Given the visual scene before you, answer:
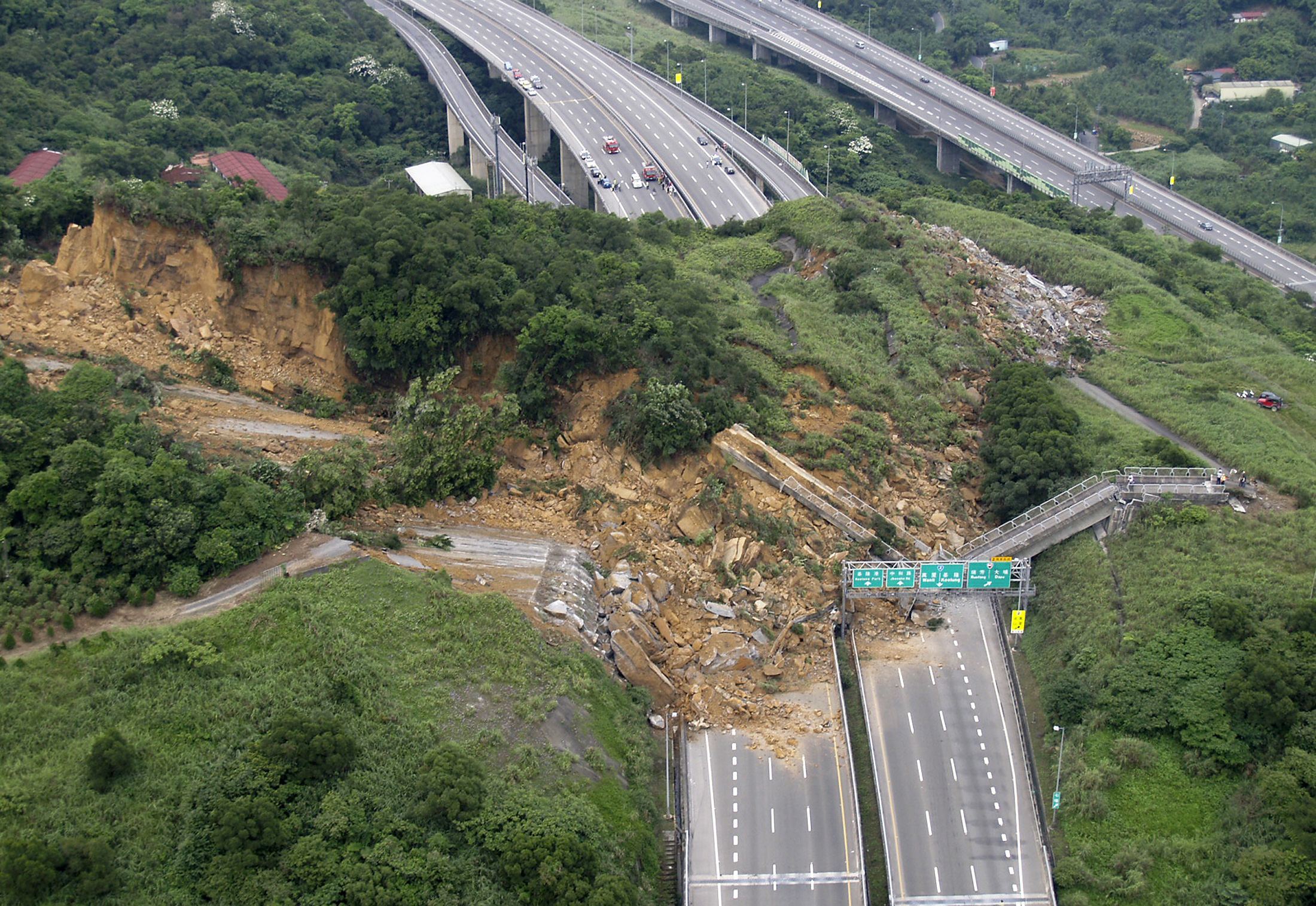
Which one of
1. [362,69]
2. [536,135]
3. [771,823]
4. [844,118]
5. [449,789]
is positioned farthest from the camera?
[844,118]

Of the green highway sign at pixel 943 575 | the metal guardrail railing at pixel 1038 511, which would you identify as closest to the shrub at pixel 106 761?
the green highway sign at pixel 943 575

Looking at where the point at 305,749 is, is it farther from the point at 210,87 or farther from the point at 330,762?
the point at 210,87

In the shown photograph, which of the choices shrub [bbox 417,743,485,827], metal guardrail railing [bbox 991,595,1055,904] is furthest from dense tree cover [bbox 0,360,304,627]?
metal guardrail railing [bbox 991,595,1055,904]

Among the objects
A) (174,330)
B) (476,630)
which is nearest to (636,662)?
(476,630)

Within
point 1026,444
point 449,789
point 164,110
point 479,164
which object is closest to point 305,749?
point 449,789

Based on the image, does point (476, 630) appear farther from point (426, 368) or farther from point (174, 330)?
point (174, 330)

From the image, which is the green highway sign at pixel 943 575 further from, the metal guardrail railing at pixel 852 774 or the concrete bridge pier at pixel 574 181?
the concrete bridge pier at pixel 574 181

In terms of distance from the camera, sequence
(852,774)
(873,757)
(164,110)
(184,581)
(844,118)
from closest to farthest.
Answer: (184,581) → (852,774) → (873,757) → (164,110) → (844,118)
